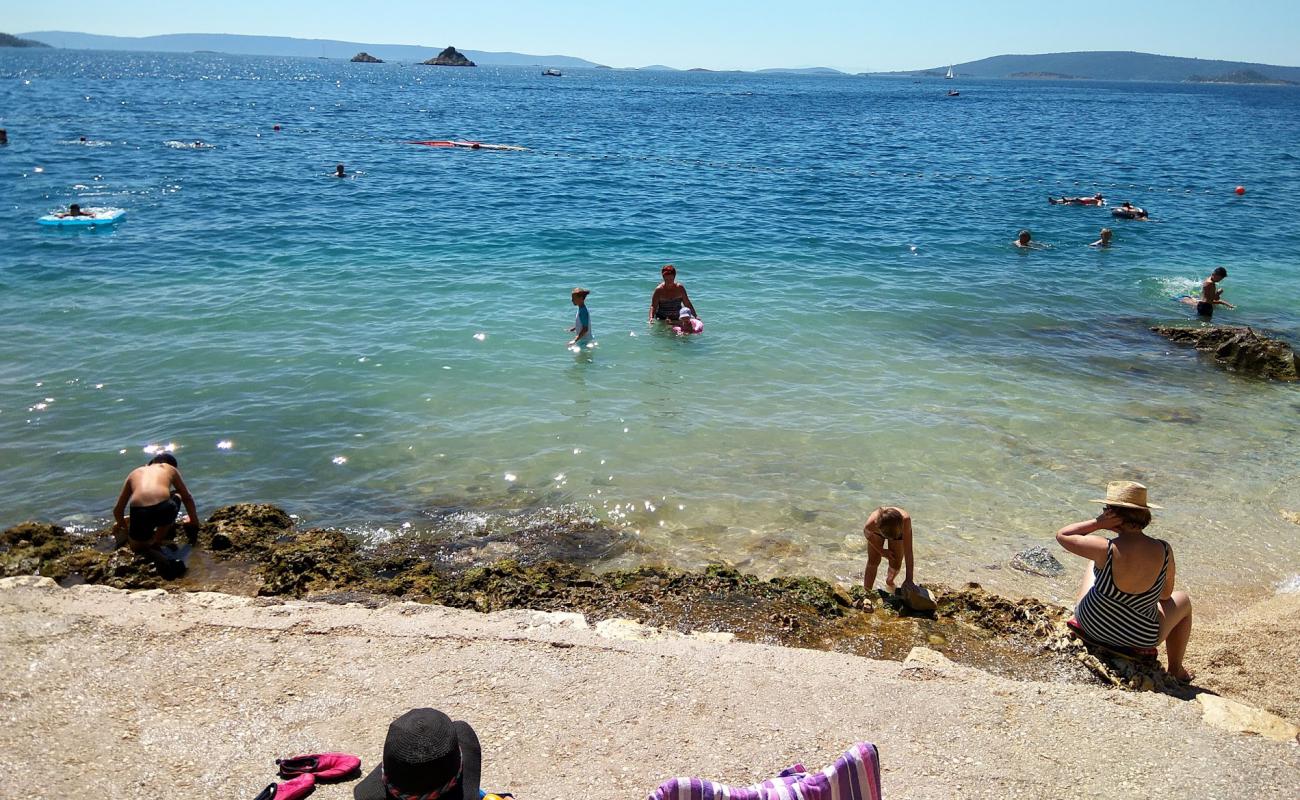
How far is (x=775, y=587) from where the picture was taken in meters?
7.25

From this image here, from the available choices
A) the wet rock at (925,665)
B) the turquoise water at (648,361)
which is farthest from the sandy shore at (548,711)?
the turquoise water at (648,361)

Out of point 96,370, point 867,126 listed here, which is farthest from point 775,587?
point 867,126

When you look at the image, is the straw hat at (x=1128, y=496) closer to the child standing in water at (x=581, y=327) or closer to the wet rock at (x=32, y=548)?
the wet rock at (x=32, y=548)

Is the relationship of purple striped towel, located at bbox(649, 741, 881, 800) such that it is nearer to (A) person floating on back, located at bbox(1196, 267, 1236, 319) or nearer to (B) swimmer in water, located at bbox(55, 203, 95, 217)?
(A) person floating on back, located at bbox(1196, 267, 1236, 319)

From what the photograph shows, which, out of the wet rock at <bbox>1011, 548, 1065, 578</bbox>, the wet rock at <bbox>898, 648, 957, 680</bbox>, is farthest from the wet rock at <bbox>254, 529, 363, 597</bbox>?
the wet rock at <bbox>1011, 548, 1065, 578</bbox>

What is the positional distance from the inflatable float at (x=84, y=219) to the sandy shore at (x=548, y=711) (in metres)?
17.7

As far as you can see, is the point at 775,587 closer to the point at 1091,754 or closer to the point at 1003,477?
the point at 1091,754

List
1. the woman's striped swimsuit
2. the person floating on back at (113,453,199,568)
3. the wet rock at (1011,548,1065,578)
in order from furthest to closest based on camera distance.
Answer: the wet rock at (1011,548,1065,578)
the person floating on back at (113,453,199,568)
the woman's striped swimsuit

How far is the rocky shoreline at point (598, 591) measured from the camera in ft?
21.0

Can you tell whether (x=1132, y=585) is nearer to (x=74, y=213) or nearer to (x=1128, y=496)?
(x=1128, y=496)

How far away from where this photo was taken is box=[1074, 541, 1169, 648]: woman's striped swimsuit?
19.8ft

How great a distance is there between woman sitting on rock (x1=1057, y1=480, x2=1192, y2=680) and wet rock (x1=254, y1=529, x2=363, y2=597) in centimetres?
603

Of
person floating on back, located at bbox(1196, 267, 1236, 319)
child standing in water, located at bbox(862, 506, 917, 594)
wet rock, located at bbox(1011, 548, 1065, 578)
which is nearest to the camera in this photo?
child standing in water, located at bbox(862, 506, 917, 594)

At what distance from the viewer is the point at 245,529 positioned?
8250mm
